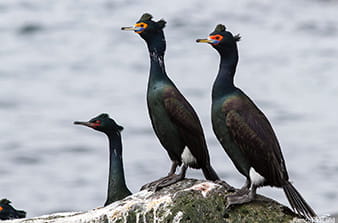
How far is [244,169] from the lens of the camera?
1070cm

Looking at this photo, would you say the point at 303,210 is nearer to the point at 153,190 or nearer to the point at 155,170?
the point at 153,190

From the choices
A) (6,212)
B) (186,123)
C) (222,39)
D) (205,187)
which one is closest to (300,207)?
(205,187)

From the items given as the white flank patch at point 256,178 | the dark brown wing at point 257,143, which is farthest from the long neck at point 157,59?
the white flank patch at point 256,178

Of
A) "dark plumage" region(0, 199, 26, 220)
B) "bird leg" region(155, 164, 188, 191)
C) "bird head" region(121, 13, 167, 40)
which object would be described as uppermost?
"bird head" region(121, 13, 167, 40)

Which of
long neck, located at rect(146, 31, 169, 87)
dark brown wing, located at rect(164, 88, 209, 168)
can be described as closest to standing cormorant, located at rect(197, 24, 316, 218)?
dark brown wing, located at rect(164, 88, 209, 168)

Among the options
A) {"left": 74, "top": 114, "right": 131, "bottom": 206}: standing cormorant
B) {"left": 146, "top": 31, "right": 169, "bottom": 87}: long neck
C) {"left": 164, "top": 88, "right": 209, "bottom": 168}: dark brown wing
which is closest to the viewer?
{"left": 164, "top": 88, "right": 209, "bottom": 168}: dark brown wing

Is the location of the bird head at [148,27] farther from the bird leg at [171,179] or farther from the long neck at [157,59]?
the bird leg at [171,179]

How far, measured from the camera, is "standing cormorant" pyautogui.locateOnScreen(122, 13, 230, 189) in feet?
37.1

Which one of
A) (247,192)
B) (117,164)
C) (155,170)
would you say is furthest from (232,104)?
(155,170)

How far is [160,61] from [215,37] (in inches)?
39.3

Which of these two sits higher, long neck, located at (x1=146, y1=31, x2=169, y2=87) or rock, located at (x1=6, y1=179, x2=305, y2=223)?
long neck, located at (x1=146, y1=31, x2=169, y2=87)

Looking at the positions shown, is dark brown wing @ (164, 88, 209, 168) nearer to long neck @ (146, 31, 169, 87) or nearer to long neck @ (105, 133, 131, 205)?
long neck @ (146, 31, 169, 87)

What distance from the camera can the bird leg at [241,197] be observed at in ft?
34.5

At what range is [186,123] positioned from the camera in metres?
11.3
